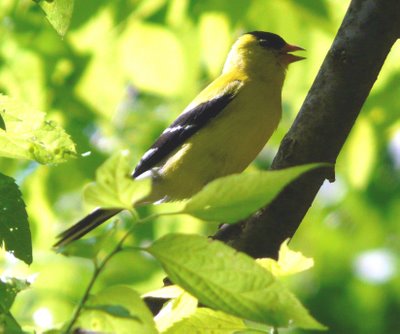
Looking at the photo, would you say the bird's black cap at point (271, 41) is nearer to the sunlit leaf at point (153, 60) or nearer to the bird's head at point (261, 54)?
the bird's head at point (261, 54)

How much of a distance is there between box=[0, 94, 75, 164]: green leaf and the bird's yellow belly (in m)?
2.81

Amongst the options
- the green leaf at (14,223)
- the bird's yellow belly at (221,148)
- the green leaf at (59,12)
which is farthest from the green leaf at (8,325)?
the bird's yellow belly at (221,148)

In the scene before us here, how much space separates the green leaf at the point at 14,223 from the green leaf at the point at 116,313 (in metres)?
0.45

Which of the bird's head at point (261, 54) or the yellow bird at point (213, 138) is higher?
the bird's head at point (261, 54)

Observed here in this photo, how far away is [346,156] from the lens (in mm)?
5117

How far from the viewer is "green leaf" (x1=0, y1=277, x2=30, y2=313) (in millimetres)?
1742

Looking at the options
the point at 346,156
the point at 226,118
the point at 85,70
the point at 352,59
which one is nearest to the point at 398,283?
the point at 346,156

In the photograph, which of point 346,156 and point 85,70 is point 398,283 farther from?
point 85,70

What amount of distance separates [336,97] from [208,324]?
107 centimetres

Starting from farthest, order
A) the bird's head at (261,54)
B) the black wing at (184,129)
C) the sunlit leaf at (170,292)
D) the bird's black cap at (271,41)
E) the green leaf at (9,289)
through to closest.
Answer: the bird's black cap at (271,41) → the bird's head at (261,54) → the black wing at (184,129) → the sunlit leaf at (170,292) → the green leaf at (9,289)

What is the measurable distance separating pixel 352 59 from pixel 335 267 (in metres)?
5.22

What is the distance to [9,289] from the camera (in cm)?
180

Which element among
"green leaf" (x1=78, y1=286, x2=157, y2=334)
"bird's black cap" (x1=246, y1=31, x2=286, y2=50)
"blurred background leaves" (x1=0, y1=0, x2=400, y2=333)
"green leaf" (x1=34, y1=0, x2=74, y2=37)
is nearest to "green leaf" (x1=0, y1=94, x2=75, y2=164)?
"green leaf" (x1=34, y1=0, x2=74, y2=37)

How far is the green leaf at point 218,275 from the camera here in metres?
1.47
